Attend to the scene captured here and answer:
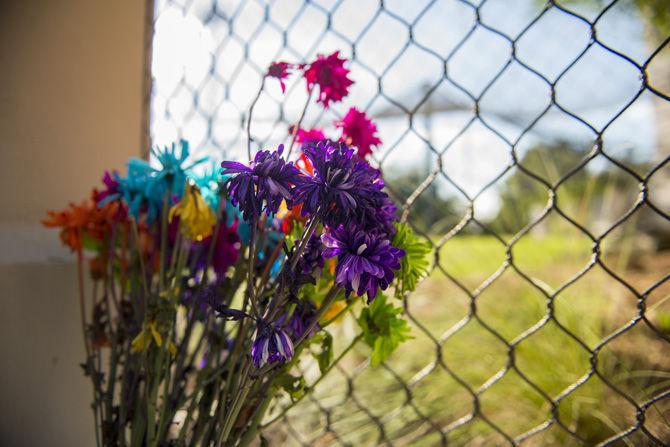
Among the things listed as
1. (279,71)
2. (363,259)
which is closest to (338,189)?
(363,259)

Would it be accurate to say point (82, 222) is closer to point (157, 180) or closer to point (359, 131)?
point (157, 180)

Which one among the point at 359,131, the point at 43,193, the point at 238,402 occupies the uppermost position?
the point at 43,193

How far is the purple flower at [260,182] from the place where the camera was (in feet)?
1.21

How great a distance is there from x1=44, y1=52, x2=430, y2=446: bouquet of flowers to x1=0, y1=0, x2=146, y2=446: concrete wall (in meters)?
0.15

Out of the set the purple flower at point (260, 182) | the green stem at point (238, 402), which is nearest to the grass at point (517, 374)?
the green stem at point (238, 402)

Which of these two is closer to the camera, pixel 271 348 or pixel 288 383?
pixel 271 348

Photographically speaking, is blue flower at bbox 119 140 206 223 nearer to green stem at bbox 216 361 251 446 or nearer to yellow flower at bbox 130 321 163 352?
yellow flower at bbox 130 321 163 352

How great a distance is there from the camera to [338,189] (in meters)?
0.37

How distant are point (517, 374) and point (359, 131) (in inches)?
22.1

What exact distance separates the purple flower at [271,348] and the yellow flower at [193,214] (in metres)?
0.19

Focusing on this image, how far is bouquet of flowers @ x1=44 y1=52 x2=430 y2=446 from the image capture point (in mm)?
380

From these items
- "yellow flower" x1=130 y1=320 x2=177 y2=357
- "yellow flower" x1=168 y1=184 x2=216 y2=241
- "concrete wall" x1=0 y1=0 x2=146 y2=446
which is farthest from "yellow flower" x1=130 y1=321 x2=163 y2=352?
"concrete wall" x1=0 y1=0 x2=146 y2=446

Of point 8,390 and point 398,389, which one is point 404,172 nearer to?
point 398,389

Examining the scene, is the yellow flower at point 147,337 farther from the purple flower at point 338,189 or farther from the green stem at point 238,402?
the purple flower at point 338,189
